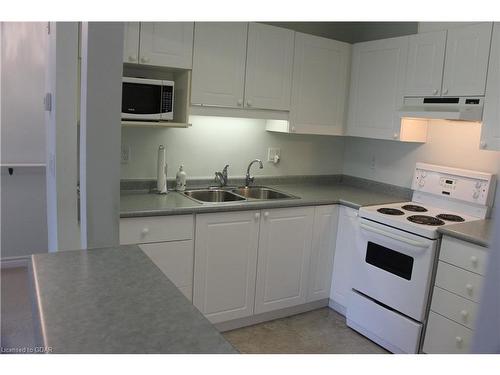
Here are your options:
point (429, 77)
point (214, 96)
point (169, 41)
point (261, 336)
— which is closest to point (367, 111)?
point (429, 77)

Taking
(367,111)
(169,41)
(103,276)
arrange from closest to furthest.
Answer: (103,276)
(169,41)
(367,111)

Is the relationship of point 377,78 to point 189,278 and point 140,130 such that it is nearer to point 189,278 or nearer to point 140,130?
point 140,130

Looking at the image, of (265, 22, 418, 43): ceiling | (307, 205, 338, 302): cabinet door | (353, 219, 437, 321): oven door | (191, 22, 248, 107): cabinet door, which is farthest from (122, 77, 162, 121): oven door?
(353, 219, 437, 321): oven door

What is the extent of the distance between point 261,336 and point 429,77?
216 centimetres

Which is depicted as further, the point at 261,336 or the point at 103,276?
the point at 261,336

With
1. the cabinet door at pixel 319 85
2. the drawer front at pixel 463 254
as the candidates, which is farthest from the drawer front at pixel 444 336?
the cabinet door at pixel 319 85

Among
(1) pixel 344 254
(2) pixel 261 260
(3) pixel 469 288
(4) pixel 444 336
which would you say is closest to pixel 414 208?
(1) pixel 344 254

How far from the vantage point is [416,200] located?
3.43 metres

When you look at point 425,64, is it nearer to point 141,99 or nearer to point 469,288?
point 469,288

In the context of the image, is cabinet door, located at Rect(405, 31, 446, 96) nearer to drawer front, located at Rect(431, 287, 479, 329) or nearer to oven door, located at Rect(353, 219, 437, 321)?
oven door, located at Rect(353, 219, 437, 321)

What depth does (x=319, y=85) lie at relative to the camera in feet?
11.5

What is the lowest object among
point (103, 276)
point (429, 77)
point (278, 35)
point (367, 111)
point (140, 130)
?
point (103, 276)

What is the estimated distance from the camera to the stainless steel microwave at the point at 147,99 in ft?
8.93

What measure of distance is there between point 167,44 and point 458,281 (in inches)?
90.2
